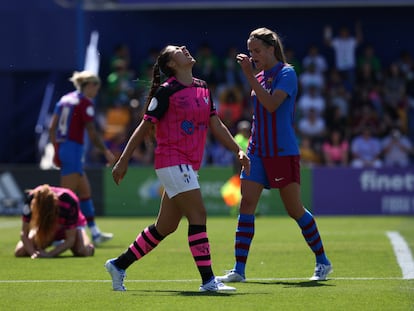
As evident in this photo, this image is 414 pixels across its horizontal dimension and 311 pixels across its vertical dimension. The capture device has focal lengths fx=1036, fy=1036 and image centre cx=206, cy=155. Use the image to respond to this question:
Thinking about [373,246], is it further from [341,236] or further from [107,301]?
[107,301]

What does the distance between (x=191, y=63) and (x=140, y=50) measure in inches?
782

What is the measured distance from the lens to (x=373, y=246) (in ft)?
44.8

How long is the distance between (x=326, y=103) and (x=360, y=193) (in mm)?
4085

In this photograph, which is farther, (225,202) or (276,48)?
(225,202)

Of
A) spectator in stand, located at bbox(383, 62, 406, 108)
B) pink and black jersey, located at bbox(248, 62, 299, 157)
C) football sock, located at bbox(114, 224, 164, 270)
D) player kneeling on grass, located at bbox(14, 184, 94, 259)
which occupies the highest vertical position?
pink and black jersey, located at bbox(248, 62, 299, 157)

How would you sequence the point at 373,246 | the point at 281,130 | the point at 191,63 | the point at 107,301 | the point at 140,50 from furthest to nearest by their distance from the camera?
the point at 140,50 → the point at 373,246 → the point at 281,130 → the point at 191,63 → the point at 107,301

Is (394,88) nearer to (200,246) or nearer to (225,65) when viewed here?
(225,65)

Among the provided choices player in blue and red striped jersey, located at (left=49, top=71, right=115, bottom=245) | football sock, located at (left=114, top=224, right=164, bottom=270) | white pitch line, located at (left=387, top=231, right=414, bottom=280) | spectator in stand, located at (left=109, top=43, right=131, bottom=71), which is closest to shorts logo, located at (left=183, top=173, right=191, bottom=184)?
football sock, located at (left=114, top=224, right=164, bottom=270)

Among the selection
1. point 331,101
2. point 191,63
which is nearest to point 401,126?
point 331,101

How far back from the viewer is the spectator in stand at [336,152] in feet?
77.6

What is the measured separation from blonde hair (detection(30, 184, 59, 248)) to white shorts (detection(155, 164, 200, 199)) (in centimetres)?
341

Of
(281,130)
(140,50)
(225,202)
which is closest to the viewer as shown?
(281,130)

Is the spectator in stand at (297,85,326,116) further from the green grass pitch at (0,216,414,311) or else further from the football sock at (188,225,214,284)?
the football sock at (188,225,214,284)

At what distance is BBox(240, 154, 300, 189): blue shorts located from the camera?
960cm
